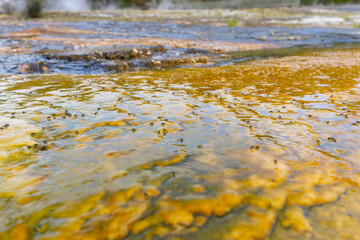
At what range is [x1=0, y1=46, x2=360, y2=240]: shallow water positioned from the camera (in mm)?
1183

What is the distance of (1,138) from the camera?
6.97 feet

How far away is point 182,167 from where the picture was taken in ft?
5.47

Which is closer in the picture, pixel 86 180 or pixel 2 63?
pixel 86 180

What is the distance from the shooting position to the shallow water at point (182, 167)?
1.18 meters

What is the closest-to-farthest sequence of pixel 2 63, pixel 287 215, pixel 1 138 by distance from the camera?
pixel 287 215, pixel 1 138, pixel 2 63

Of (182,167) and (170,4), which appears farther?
(170,4)

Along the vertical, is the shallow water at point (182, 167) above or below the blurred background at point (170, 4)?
below

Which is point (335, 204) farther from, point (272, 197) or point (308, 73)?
point (308, 73)

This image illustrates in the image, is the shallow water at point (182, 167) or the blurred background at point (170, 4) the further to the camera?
Answer: the blurred background at point (170, 4)

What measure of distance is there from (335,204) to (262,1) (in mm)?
36368

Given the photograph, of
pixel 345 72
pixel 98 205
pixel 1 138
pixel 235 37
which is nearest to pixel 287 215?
pixel 98 205

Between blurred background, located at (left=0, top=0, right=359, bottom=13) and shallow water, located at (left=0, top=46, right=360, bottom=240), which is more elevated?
blurred background, located at (left=0, top=0, right=359, bottom=13)

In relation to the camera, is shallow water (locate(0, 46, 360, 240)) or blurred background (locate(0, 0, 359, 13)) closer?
shallow water (locate(0, 46, 360, 240))

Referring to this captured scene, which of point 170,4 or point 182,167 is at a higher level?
point 170,4
